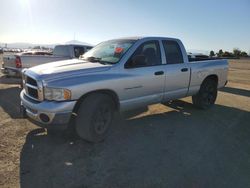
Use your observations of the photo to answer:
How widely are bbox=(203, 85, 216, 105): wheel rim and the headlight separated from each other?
459cm

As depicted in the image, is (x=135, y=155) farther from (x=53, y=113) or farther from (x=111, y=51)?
Answer: (x=111, y=51)

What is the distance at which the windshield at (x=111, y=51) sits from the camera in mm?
5117

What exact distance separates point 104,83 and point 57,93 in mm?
866

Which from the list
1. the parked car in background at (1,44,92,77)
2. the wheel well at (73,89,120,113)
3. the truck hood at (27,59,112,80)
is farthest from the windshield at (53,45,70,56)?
the wheel well at (73,89,120,113)

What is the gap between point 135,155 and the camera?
4.27 m

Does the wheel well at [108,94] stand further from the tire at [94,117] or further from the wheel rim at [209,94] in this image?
the wheel rim at [209,94]

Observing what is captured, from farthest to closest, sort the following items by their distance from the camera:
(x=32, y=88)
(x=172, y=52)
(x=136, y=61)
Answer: (x=172, y=52), (x=136, y=61), (x=32, y=88)

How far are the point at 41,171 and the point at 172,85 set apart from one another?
11.9 ft

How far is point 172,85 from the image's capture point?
20.0 ft

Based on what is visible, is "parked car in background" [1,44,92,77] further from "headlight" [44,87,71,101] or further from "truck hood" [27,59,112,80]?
"headlight" [44,87,71,101]

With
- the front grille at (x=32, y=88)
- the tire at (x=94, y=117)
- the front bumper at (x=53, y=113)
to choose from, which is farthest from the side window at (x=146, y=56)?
the front grille at (x=32, y=88)

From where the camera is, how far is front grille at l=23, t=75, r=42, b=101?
428cm

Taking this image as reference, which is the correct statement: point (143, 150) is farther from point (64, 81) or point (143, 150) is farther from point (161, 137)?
point (64, 81)

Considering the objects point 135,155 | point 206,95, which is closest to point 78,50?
point 206,95
